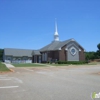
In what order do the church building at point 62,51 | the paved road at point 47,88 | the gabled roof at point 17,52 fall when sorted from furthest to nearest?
the gabled roof at point 17,52 → the church building at point 62,51 → the paved road at point 47,88

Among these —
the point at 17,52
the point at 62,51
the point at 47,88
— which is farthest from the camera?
the point at 17,52

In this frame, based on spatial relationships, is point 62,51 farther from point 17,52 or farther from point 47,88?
point 47,88

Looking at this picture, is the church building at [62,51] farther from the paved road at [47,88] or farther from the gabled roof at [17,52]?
the paved road at [47,88]

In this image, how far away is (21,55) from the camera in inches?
2643

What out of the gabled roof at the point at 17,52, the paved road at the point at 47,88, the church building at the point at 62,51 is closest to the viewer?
the paved road at the point at 47,88

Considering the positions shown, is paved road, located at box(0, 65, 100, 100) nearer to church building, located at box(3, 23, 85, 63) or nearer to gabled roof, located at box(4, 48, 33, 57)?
church building, located at box(3, 23, 85, 63)

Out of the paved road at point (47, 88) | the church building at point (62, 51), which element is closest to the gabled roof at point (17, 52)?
the church building at point (62, 51)

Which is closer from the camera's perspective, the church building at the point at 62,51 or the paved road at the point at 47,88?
the paved road at the point at 47,88

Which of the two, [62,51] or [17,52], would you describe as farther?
[17,52]

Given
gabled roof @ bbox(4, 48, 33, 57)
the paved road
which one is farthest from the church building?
the paved road

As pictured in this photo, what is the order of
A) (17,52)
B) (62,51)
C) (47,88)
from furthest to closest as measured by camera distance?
(17,52), (62,51), (47,88)

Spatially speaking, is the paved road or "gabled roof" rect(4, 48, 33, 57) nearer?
the paved road

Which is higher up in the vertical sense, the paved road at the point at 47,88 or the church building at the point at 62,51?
the church building at the point at 62,51

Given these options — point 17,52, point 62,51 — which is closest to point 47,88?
point 62,51
